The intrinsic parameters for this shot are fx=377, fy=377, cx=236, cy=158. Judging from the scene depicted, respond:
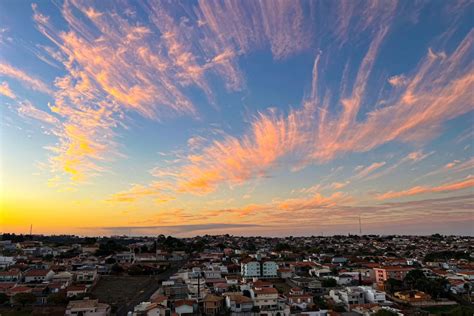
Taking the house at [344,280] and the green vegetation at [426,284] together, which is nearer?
the green vegetation at [426,284]

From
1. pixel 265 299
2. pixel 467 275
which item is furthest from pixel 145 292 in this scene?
pixel 467 275

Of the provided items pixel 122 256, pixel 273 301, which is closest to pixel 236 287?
pixel 273 301

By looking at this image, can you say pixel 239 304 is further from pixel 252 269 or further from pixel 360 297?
pixel 252 269

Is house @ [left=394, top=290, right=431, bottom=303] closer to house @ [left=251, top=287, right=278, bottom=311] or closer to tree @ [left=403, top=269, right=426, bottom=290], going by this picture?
tree @ [left=403, top=269, right=426, bottom=290]

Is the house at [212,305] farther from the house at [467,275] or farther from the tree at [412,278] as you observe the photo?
the house at [467,275]

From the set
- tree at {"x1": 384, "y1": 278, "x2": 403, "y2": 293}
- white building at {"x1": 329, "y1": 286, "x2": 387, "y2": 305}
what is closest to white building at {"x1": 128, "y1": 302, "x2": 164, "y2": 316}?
white building at {"x1": 329, "y1": 286, "x2": 387, "y2": 305}

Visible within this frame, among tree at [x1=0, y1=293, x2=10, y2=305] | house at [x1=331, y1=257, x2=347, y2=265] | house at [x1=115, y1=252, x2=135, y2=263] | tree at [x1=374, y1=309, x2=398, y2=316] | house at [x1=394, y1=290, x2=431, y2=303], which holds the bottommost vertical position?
house at [x1=394, y1=290, x2=431, y2=303]

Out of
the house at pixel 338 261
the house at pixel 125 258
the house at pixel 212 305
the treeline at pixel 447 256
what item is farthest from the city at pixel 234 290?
the treeline at pixel 447 256
